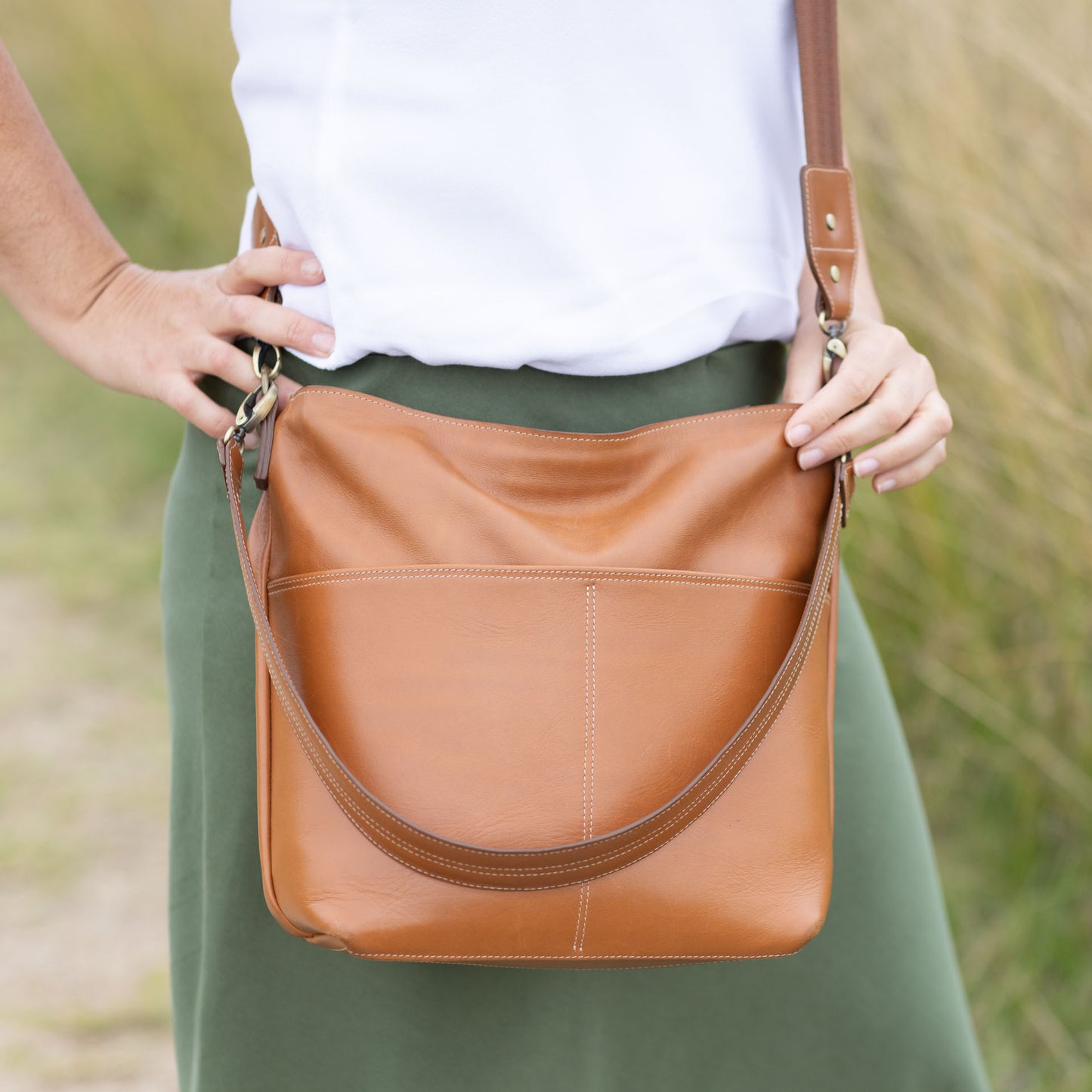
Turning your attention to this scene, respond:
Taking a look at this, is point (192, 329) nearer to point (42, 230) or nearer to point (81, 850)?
point (42, 230)

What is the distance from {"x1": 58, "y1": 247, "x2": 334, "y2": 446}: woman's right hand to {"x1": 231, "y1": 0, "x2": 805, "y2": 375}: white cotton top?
0.04m

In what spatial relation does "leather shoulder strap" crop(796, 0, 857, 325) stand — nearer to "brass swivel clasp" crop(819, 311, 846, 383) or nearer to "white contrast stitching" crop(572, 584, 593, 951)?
"brass swivel clasp" crop(819, 311, 846, 383)

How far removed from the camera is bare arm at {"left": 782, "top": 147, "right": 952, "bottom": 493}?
102 centimetres

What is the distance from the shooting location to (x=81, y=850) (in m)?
2.69

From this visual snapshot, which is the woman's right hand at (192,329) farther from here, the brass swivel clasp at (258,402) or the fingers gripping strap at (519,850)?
the fingers gripping strap at (519,850)

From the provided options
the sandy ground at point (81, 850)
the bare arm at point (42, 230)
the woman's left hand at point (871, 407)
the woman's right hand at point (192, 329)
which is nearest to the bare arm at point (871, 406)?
the woman's left hand at point (871, 407)

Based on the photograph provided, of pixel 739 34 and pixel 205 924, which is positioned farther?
pixel 205 924

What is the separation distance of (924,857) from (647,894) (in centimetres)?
45

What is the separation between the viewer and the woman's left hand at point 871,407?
1.02 metres

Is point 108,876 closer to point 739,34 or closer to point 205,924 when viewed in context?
point 205,924

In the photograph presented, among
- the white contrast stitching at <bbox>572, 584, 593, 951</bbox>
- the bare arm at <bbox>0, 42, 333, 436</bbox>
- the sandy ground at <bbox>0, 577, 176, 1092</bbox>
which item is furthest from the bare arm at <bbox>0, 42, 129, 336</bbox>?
the sandy ground at <bbox>0, 577, 176, 1092</bbox>

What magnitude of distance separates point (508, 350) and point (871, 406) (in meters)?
0.32

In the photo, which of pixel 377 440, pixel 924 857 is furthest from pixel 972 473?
pixel 377 440

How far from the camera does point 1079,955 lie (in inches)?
83.9
